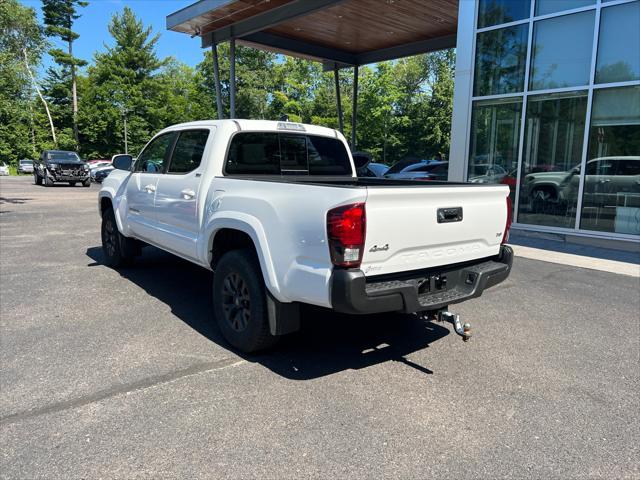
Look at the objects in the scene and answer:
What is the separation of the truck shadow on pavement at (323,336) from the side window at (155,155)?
146 cm

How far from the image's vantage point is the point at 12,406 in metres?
3.14

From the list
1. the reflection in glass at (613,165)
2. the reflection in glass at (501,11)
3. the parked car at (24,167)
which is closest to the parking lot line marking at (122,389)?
the reflection in glass at (613,165)

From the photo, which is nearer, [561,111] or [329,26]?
[561,111]

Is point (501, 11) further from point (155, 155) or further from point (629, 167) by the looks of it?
point (155, 155)

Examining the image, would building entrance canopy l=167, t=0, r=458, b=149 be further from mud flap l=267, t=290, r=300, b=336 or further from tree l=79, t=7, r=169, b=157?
tree l=79, t=7, r=169, b=157

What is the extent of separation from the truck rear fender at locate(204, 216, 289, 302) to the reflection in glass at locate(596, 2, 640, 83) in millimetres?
8881

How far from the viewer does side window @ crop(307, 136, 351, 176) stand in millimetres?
5281

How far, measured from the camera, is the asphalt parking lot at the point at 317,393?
2.64m

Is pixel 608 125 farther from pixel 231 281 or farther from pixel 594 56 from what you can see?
pixel 231 281

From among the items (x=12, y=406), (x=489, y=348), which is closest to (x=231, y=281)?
(x=12, y=406)

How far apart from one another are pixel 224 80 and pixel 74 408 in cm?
5494

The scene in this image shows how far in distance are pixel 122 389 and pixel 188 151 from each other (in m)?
2.53

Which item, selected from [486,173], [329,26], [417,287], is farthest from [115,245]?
[329,26]

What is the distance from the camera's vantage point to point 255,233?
3715 millimetres
